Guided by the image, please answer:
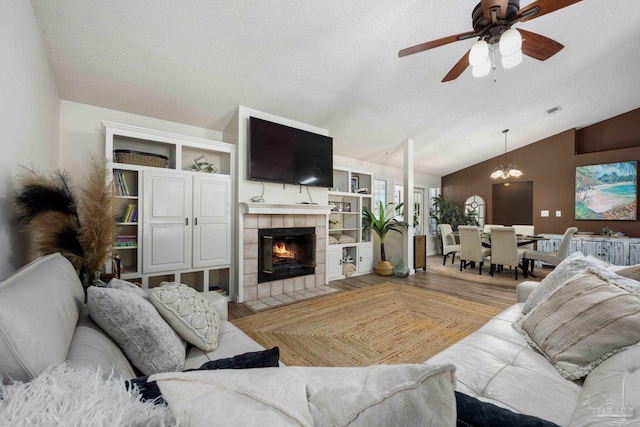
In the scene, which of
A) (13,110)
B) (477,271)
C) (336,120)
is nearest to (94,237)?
(13,110)

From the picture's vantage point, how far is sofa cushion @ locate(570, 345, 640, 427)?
58cm

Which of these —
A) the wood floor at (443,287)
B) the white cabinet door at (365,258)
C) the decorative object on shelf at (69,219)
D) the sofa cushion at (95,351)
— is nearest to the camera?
the sofa cushion at (95,351)

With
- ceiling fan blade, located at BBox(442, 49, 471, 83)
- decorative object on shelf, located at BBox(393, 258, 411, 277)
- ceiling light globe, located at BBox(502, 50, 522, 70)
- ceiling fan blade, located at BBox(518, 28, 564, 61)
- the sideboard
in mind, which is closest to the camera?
ceiling light globe, located at BBox(502, 50, 522, 70)

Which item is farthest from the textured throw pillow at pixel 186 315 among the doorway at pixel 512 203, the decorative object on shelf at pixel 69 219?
the doorway at pixel 512 203

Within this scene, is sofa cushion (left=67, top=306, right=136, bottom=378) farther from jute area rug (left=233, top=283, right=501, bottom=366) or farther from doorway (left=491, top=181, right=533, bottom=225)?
doorway (left=491, top=181, right=533, bottom=225)

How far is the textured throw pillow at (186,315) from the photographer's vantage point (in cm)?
125

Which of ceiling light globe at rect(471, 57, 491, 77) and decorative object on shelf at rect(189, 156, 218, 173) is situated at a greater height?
ceiling light globe at rect(471, 57, 491, 77)

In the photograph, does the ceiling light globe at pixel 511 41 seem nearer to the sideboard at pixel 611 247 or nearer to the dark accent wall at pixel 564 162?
the sideboard at pixel 611 247

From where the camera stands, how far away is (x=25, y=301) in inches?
26.5

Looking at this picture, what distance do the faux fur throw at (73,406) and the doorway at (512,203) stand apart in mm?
7463

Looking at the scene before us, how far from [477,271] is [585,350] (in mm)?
4511

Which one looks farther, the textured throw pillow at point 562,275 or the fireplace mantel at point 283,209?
the fireplace mantel at point 283,209

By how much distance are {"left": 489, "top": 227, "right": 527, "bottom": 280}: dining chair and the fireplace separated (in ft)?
10.5

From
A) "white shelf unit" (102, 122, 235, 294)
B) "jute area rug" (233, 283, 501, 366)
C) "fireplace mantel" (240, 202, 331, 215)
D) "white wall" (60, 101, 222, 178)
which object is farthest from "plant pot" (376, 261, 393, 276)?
"white wall" (60, 101, 222, 178)
